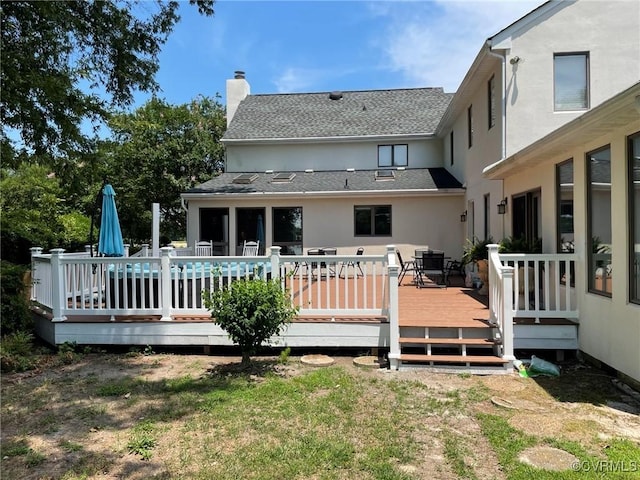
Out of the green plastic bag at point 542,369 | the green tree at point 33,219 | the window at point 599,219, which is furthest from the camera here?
the green tree at point 33,219

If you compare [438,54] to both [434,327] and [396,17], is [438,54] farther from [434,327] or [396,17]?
[434,327]

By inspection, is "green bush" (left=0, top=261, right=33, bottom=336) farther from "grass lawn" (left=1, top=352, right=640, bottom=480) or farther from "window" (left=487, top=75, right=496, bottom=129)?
"window" (left=487, top=75, right=496, bottom=129)

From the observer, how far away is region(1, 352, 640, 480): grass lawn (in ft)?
10.8

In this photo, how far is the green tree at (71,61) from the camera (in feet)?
19.1

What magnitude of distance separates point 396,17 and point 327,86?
1012 centimetres

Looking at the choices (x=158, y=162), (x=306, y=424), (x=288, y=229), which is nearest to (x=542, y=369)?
(x=306, y=424)

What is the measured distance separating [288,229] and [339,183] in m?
2.37

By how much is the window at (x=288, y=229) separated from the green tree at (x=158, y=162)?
29.3 ft

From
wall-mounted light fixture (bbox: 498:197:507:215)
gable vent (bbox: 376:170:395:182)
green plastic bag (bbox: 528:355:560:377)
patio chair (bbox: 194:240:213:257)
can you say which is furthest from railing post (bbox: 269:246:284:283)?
gable vent (bbox: 376:170:395:182)

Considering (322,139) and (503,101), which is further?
(322,139)

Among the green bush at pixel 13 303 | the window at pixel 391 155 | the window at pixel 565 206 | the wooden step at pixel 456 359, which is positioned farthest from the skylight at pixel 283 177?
the wooden step at pixel 456 359

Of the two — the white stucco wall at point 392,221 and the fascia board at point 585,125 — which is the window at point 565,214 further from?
the white stucco wall at point 392,221

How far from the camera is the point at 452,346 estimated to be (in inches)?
239

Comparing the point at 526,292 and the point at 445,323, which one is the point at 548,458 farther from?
the point at 526,292
